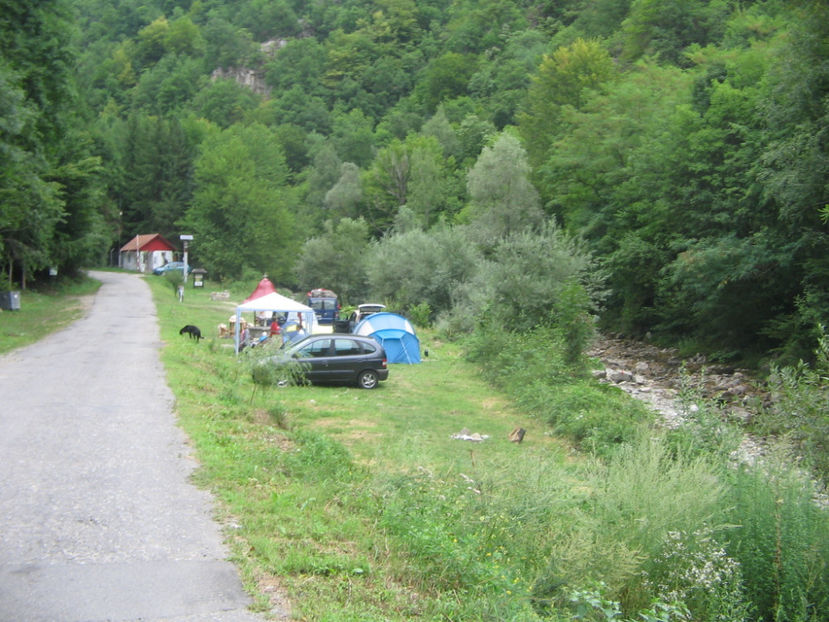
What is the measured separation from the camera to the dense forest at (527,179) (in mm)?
25500

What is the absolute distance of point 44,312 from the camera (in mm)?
32344

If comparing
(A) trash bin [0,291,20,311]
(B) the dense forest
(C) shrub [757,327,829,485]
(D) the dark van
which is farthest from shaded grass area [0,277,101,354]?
(C) shrub [757,327,829,485]

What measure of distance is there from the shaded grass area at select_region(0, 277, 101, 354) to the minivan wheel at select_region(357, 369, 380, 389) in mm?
9444

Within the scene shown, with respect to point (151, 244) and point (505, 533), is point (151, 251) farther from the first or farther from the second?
point (505, 533)

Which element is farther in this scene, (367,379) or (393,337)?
(393,337)

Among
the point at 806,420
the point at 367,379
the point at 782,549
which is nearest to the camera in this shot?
the point at 782,549

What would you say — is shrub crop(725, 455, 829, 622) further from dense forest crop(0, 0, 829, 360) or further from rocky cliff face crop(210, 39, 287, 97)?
rocky cliff face crop(210, 39, 287, 97)

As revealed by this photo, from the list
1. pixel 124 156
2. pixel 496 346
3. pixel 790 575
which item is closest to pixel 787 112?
pixel 496 346

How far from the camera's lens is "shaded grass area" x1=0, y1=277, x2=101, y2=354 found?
78.8 feet

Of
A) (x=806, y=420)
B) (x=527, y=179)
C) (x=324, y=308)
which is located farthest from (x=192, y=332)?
(x=527, y=179)

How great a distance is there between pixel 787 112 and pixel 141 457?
69.7ft

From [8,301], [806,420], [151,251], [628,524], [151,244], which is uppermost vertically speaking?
[151,244]

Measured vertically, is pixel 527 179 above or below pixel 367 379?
above

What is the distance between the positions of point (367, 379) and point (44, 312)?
18.0 m
